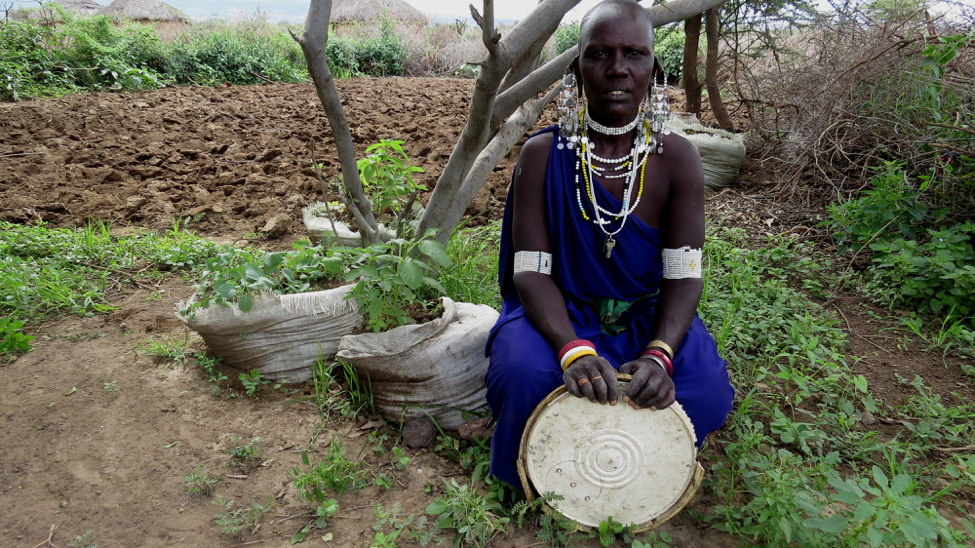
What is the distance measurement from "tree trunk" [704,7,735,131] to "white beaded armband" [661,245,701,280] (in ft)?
11.9

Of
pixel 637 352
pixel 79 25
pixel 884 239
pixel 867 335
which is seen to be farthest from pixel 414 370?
pixel 79 25

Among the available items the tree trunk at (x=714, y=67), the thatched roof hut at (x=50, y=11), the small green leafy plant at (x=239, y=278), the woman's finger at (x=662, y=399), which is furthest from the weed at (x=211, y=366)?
the thatched roof hut at (x=50, y=11)

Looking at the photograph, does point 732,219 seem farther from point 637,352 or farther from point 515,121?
point 637,352

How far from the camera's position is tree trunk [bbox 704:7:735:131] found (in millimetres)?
4785

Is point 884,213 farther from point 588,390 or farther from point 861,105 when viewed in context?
point 588,390

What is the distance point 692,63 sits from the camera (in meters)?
5.13

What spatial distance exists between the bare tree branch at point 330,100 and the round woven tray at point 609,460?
151 centimetres

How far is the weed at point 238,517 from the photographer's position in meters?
1.80

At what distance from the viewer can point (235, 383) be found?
2514mm

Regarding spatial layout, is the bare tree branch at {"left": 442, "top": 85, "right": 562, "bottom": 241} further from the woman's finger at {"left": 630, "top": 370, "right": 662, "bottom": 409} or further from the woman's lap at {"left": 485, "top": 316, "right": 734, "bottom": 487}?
the woman's finger at {"left": 630, "top": 370, "right": 662, "bottom": 409}

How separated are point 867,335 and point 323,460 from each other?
8.57ft

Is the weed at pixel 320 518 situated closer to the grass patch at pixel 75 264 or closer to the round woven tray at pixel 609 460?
the round woven tray at pixel 609 460

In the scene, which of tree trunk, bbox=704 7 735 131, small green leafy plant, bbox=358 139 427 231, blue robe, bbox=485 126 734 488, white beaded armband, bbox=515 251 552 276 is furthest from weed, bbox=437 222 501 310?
tree trunk, bbox=704 7 735 131

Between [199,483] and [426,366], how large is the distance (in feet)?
2.78
